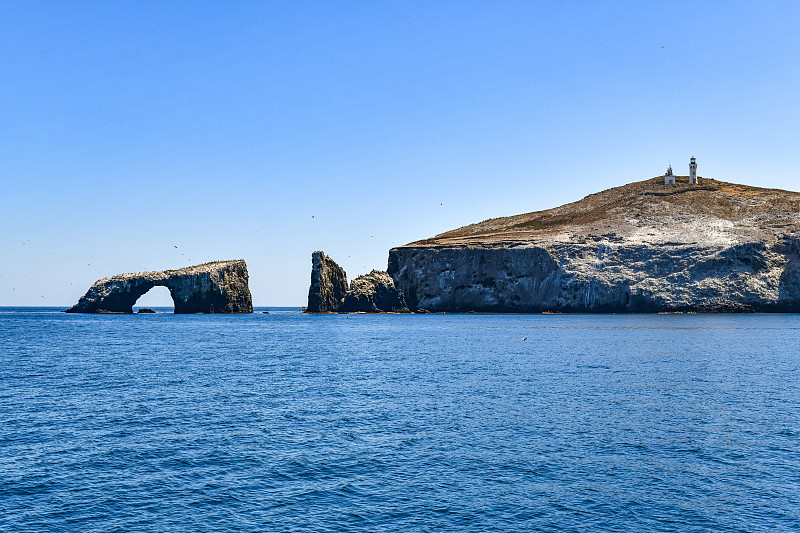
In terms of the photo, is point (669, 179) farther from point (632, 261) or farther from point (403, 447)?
point (403, 447)

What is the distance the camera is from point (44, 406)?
33.2 meters

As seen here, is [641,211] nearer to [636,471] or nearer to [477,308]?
[477,308]

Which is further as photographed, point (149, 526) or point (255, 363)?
point (255, 363)

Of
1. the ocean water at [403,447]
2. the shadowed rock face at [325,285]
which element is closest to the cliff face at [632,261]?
the shadowed rock face at [325,285]

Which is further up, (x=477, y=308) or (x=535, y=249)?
(x=535, y=249)

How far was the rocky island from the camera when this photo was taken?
142750 millimetres

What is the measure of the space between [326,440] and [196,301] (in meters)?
153

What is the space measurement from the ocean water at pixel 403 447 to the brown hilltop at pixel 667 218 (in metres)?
111

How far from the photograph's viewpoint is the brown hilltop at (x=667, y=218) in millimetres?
153000

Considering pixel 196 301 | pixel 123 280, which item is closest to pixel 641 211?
pixel 196 301

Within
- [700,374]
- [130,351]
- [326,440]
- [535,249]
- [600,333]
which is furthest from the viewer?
[535,249]

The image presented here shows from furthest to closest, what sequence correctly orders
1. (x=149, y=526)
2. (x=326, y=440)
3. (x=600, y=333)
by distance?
1. (x=600, y=333)
2. (x=326, y=440)
3. (x=149, y=526)

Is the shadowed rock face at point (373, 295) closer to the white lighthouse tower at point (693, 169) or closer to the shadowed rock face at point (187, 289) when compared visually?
the shadowed rock face at point (187, 289)

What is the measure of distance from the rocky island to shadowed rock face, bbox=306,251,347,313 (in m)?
3.47
